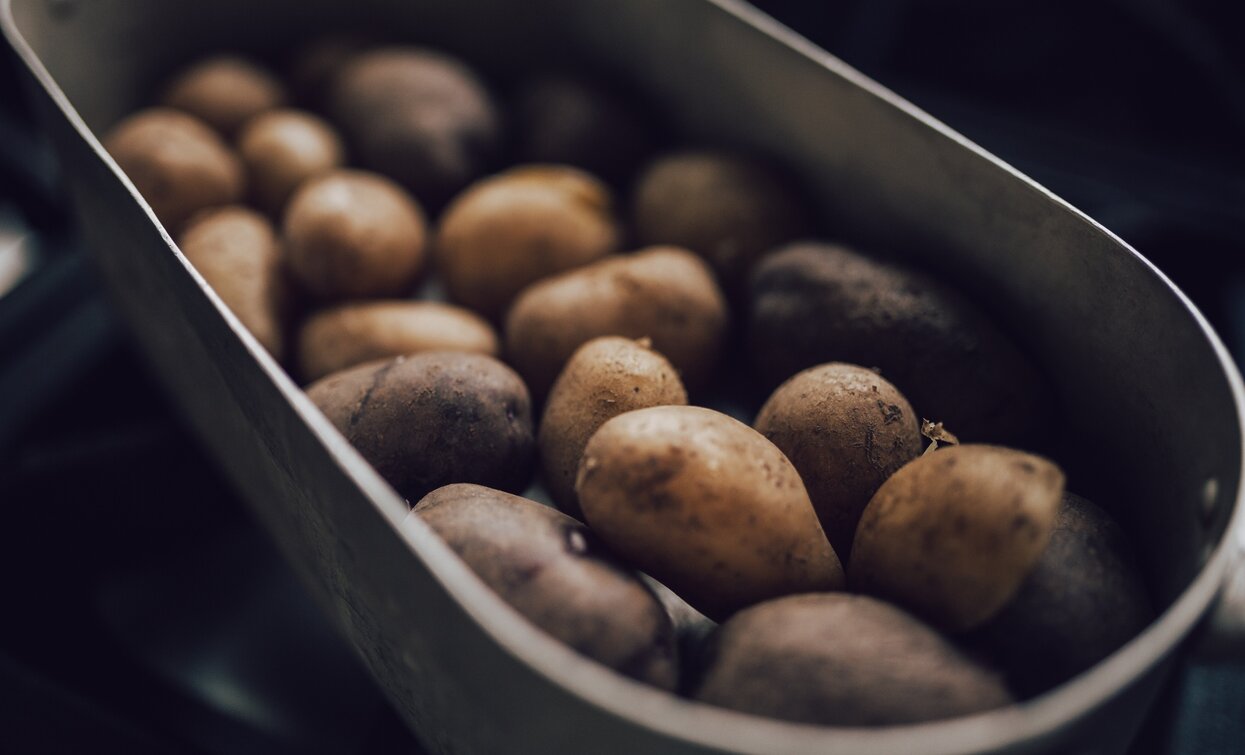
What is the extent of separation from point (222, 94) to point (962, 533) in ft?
2.40

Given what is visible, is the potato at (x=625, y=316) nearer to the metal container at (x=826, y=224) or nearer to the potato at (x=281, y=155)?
the metal container at (x=826, y=224)

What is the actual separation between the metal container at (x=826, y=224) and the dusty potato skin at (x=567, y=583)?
0.02 m

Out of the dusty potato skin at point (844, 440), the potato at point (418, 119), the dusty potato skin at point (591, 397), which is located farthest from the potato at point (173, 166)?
the dusty potato skin at point (844, 440)

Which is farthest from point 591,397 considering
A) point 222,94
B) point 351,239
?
point 222,94

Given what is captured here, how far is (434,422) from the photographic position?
20.1 inches

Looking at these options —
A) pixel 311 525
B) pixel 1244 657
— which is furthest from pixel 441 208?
pixel 1244 657

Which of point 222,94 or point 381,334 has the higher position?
point 222,94

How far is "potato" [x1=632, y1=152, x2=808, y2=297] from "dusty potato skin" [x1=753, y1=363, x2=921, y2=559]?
0.19 metres

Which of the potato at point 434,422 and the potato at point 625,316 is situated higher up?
the potato at point 625,316

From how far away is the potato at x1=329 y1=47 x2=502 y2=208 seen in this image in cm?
75

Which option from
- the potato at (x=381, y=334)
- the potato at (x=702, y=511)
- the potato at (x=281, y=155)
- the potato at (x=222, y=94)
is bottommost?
the potato at (x=381, y=334)

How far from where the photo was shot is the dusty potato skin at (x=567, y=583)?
0.38 m

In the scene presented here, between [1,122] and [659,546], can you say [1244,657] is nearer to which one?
[659,546]

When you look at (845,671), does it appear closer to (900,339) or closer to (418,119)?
(900,339)
